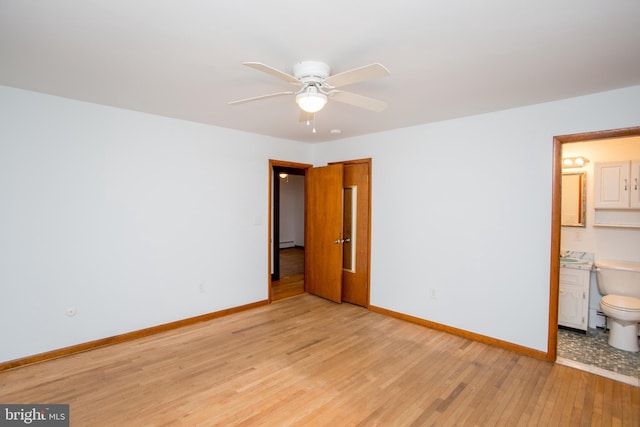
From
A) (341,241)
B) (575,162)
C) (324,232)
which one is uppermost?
(575,162)

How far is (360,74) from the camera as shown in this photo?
1.75 meters

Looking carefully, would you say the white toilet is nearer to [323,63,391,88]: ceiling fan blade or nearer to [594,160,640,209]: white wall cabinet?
[594,160,640,209]: white wall cabinet

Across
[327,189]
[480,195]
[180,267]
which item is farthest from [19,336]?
[480,195]

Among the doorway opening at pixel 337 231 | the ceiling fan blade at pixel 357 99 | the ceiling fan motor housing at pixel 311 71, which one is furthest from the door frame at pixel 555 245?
the ceiling fan motor housing at pixel 311 71

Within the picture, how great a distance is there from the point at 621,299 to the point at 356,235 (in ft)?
9.87

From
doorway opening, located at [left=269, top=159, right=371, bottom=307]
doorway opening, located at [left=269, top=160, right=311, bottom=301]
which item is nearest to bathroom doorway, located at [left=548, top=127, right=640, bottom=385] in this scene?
doorway opening, located at [left=269, top=159, right=371, bottom=307]

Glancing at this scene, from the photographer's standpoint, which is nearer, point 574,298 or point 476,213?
point 476,213

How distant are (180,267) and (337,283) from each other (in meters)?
2.17

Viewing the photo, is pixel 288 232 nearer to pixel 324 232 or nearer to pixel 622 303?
pixel 324 232

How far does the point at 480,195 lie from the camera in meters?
3.32

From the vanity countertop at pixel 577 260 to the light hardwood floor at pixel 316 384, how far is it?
134cm

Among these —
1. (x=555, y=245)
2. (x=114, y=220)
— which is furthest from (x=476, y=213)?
(x=114, y=220)

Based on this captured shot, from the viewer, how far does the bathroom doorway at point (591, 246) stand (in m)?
2.77

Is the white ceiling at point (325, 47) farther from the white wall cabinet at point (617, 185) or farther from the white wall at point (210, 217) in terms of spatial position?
the white wall cabinet at point (617, 185)
